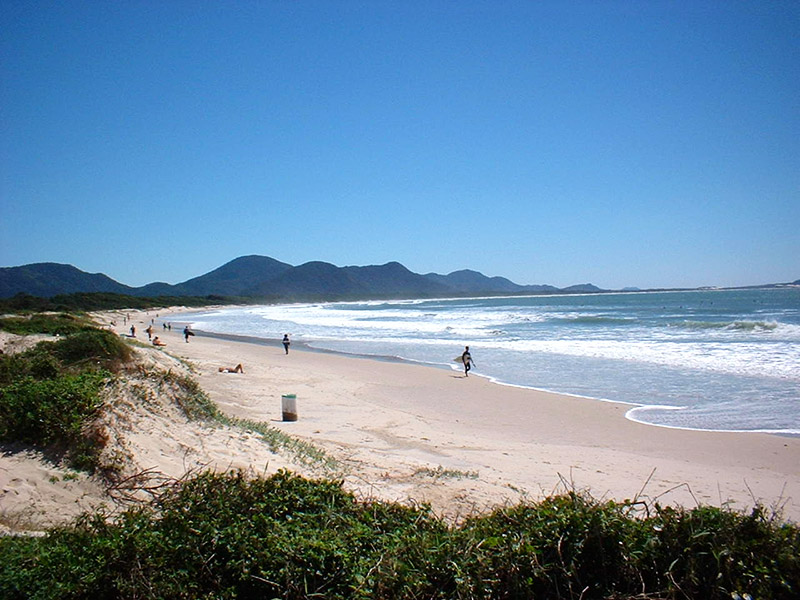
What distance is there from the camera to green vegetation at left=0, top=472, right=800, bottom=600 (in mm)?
2510

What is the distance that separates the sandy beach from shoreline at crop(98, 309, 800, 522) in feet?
0.08

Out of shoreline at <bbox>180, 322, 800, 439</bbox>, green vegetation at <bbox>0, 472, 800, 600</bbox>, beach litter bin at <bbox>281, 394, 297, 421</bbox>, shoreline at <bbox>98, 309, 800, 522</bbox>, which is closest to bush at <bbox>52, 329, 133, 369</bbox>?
shoreline at <bbox>98, 309, 800, 522</bbox>

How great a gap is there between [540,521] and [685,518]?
76 cm

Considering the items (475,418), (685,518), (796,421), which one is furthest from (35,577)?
(796,421)

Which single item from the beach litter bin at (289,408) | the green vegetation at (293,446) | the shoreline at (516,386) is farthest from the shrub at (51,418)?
the shoreline at (516,386)

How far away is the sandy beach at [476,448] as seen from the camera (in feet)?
19.4

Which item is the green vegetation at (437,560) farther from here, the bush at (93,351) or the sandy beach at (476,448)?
the bush at (93,351)

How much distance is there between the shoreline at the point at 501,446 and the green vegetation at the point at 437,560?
1.93 ft

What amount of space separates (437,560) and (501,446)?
259 inches

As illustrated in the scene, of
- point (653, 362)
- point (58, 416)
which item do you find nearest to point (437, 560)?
point (58, 416)

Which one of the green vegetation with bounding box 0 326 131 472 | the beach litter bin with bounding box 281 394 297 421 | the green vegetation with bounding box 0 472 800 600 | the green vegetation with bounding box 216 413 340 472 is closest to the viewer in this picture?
the green vegetation with bounding box 0 472 800 600

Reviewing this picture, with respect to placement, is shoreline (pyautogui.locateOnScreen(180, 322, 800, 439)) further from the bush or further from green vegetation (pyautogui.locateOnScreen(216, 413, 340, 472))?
the bush

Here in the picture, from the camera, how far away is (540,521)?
295cm

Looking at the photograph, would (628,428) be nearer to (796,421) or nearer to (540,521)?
(796,421)
